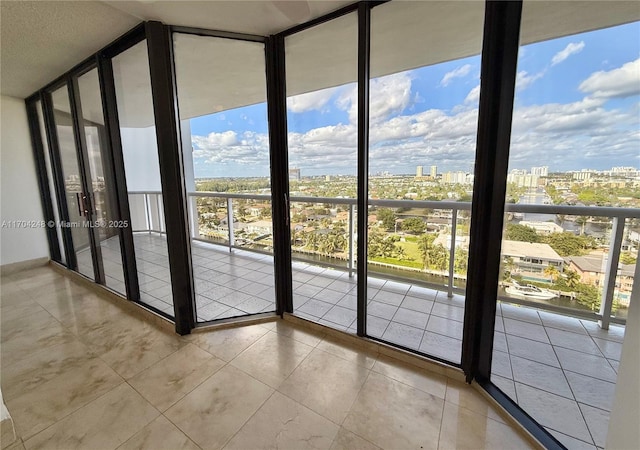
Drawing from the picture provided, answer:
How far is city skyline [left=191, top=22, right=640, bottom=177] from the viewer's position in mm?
1424

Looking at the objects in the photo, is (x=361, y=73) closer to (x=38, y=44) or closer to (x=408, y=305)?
(x=408, y=305)

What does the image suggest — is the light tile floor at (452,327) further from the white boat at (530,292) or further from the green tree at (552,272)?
the green tree at (552,272)

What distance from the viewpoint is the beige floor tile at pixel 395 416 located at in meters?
1.27

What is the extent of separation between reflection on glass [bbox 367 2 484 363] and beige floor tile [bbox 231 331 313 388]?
2.03 feet

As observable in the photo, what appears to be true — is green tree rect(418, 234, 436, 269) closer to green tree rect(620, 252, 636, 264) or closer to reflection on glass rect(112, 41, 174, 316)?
green tree rect(620, 252, 636, 264)

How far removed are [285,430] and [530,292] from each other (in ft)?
6.89

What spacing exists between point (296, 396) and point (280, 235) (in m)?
1.21

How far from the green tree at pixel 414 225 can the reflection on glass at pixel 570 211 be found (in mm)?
913

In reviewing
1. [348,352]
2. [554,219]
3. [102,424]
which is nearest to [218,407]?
[102,424]

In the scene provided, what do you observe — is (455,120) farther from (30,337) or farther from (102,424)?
(30,337)

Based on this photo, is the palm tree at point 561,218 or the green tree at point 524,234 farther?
the palm tree at point 561,218

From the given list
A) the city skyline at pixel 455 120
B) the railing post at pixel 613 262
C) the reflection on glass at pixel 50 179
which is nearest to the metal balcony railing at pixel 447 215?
the railing post at pixel 613 262

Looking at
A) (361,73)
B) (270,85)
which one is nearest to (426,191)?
(361,73)

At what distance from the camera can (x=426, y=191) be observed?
8.21ft
